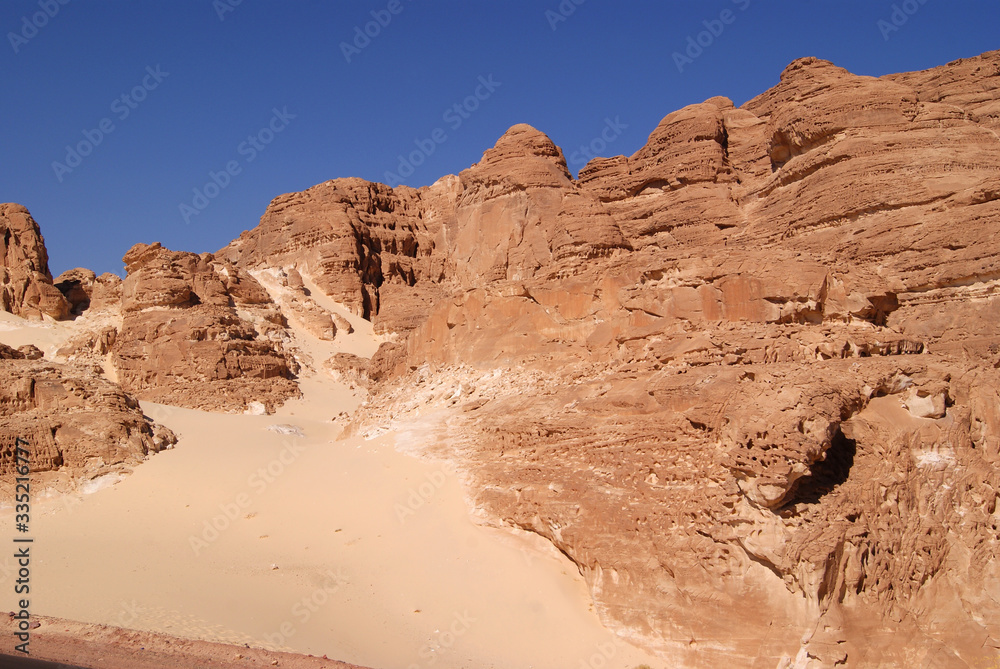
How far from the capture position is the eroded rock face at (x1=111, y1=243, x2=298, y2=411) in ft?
82.9

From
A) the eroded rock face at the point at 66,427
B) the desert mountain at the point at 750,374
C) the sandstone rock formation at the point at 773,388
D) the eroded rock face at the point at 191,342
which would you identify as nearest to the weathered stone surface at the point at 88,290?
the eroded rock face at the point at 191,342

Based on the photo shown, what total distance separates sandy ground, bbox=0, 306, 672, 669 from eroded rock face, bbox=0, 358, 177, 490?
60 centimetres

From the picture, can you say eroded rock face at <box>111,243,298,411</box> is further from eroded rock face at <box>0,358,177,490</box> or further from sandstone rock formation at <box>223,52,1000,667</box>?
sandstone rock formation at <box>223,52,1000,667</box>

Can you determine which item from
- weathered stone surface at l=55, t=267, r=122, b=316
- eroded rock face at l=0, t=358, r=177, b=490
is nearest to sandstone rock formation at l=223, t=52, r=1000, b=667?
eroded rock face at l=0, t=358, r=177, b=490

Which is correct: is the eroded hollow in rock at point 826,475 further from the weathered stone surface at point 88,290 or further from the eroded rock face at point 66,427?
the weathered stone surface at point 88,290

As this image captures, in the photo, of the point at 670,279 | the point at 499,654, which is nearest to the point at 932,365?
the point at 670,279

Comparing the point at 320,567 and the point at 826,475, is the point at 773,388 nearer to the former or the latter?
the point at 826,475

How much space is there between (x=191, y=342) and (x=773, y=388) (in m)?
22.0

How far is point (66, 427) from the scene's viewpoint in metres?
15.7

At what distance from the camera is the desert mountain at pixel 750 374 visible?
9.12 m

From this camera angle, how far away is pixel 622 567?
10.0 meters

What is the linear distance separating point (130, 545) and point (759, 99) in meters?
23.6

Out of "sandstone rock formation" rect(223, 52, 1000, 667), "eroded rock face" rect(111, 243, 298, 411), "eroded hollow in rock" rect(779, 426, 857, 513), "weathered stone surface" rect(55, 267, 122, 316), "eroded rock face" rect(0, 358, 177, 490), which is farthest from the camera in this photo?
"weathered stone surface" rect(55, 267, 122, 316)

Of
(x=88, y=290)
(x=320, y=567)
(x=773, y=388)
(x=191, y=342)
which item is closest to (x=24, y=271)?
(x=88, y=290)
